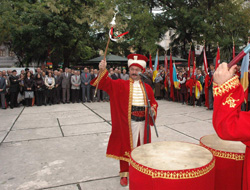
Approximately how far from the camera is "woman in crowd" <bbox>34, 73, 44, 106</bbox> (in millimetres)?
11469

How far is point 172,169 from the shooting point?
1772 millimetres

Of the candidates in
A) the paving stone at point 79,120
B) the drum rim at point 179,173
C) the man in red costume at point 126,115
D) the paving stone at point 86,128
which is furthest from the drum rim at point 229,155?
the paving stone at point 79,120

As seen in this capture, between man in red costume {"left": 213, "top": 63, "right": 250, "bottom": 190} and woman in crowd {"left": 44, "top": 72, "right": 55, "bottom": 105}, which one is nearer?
man in red costume {"left": 213, "top": 63, "right": 250, "bottom": 190}

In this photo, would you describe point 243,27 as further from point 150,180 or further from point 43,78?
point 150,180

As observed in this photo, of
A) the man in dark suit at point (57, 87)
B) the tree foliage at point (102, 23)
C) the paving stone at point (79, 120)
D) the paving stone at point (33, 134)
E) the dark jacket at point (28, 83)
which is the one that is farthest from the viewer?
the tree foliage at point (102, 23)

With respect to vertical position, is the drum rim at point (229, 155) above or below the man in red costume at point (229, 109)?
below

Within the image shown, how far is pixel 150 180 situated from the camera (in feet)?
5.83

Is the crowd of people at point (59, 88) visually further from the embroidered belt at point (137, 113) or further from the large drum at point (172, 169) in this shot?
the large drum at point (172, 169)

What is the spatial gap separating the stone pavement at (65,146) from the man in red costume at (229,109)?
237 cm

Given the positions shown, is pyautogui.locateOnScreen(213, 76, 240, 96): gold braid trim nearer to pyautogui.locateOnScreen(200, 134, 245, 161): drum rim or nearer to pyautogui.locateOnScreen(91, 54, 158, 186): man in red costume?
pyautogui.locateOnScreen(200, 134, 245, 161): drum rim

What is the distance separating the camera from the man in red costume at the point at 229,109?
4.59 feet

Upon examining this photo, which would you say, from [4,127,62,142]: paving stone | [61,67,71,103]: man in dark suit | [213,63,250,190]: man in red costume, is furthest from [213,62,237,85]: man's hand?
[61,67,71,103]: man in dark suit

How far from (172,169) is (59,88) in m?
11.3

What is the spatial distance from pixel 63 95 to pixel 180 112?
6.47 m
